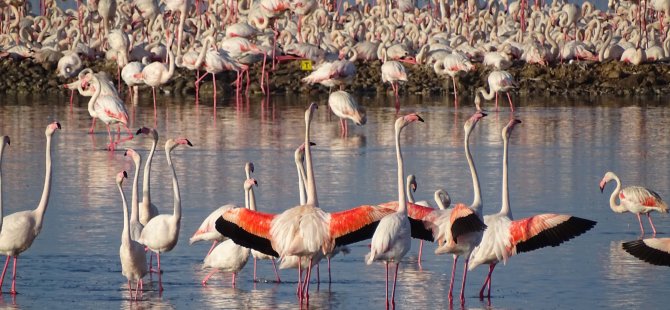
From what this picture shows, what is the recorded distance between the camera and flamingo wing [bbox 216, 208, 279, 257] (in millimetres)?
7949

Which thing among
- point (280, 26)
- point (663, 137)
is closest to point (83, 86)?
point (663, 137)

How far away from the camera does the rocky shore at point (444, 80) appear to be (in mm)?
26609

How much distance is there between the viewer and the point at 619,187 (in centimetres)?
1099

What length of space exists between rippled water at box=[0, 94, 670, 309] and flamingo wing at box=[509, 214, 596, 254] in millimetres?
421

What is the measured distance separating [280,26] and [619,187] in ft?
89.1

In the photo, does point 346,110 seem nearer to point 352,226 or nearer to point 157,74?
point 157,74

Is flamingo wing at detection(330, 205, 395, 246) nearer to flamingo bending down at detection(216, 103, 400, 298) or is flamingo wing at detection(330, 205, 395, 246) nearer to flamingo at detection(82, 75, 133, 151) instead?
flamingo bending down at detection(216, 103, 400, 298)

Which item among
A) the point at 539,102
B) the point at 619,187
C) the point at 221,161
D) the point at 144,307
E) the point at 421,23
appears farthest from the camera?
the point at 421,23

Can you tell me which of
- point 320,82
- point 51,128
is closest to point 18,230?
point 51,128

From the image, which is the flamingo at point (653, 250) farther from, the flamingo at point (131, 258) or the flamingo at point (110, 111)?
the flamingo at point (110, 111)

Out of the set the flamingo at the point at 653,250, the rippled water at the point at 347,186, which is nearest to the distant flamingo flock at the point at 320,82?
→ the flamingo at the point at 653,250

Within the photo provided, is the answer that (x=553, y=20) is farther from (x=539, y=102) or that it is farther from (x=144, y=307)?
(x=144, y=307)

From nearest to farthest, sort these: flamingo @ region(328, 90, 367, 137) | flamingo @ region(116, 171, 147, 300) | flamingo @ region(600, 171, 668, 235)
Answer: flamingo @ region(116, 171, 147, 300) → flamingo @ region(600, 171, 668, 235) → flamingo @ region(328, 90, 367, 137)

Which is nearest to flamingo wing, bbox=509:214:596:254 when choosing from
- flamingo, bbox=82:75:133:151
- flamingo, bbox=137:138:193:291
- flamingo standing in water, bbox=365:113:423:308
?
flamingo standing in water, bbox=365:113:423:308
